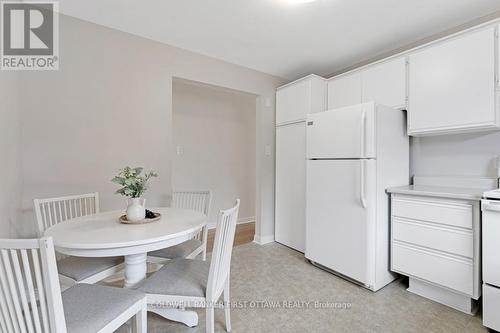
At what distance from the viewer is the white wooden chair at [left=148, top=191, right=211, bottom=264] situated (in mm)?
1796

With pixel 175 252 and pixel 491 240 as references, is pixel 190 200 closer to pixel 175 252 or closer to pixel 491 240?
pixel 175 252

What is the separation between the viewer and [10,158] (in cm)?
158

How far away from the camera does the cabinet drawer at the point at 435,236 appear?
172 cm

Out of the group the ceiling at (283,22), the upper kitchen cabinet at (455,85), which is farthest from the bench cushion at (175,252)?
the upper kitchen cabinet at (455,85)

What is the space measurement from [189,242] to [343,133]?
165 centimetres

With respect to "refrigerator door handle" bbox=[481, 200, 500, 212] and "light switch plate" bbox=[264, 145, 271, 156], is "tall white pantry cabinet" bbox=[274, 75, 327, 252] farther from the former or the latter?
"refrigerator door handle" bbox=[481, 200, 500, 212]

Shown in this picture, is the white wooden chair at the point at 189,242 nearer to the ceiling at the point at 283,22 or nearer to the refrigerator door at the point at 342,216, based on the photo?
the refrigerator door at the point at 342,216

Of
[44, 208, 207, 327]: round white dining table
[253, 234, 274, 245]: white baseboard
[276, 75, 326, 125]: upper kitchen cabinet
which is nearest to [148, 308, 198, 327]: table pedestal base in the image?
[44, 208, 207, 327]: round white dining table

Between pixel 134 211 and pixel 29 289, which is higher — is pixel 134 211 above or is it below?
above

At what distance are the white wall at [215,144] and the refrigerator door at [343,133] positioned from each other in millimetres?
1605

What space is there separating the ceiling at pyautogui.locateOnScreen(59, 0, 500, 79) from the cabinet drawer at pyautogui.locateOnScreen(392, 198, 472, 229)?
61.2 inches

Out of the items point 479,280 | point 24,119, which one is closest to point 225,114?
point 24,119

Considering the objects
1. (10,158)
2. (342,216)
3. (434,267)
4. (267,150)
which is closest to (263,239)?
(267,150)

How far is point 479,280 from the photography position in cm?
168
